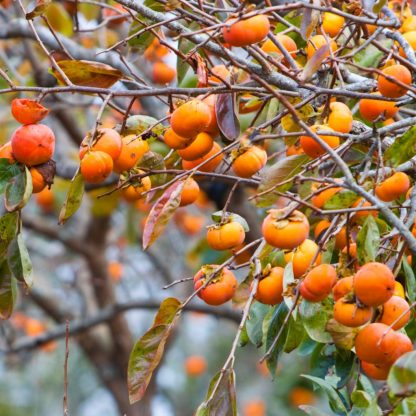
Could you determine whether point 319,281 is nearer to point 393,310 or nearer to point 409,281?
point 393,310

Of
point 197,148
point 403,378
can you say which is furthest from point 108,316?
point 403,378

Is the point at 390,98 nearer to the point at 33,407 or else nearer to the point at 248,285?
the point at 248,285

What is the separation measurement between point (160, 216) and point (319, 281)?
0.82ft

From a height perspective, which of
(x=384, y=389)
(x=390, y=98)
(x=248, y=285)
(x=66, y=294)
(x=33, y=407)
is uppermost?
(x=390, y=98)

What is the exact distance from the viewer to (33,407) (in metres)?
5.25

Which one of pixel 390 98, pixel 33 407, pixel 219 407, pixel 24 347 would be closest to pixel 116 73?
pixel 390 98

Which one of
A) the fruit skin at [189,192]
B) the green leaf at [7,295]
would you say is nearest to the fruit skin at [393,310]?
the fruit skin at [189,192]

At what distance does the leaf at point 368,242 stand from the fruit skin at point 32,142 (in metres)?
0.49

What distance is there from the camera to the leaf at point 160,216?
46.7 inches

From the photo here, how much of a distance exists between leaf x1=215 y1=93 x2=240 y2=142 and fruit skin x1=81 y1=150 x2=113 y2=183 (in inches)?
7.8

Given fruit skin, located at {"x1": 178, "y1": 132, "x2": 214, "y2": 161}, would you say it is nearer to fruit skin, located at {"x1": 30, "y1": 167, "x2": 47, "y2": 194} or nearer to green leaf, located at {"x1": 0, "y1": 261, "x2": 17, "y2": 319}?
fruit skin, located at {"x1": 30, "y1": 167, "x2": 47, "y2": 194}

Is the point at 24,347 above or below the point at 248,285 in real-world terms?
below

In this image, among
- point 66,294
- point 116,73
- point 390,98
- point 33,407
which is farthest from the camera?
point 33,407

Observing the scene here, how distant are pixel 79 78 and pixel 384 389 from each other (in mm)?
686
